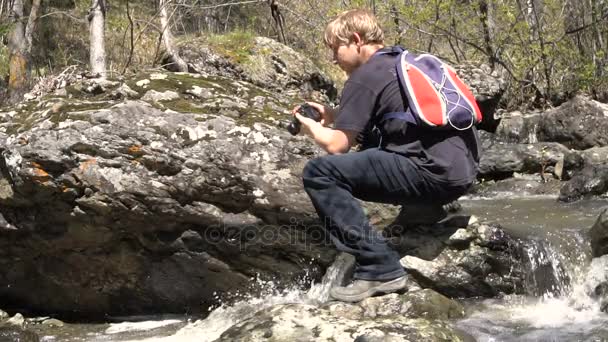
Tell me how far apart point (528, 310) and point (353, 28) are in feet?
7.29

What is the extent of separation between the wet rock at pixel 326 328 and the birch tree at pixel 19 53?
9.15m

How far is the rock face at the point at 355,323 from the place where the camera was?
3.27 meters

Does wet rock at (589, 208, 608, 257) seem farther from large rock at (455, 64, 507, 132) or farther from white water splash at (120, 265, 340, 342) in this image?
large rock at (455, 64, 507, 132)

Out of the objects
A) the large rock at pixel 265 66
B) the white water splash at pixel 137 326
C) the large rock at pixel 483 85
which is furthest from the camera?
the large rock at pixel 265 66

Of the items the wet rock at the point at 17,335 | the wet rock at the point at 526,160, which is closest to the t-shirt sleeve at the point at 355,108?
the wet rock at the point at 17,335

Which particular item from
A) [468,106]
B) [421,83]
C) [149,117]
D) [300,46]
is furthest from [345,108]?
[300,46]

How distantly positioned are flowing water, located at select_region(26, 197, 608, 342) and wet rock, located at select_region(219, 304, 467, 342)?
57 cm

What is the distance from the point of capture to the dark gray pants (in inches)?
139

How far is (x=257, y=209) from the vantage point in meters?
4.64

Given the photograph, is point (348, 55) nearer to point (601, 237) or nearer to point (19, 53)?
point (601, 237)

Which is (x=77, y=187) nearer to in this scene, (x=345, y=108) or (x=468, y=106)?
(x=345, y=108)

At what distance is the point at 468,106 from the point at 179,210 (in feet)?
6.96

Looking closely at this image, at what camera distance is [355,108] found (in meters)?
3.38

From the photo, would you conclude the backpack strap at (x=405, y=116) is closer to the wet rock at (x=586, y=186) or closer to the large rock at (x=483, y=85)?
the wet rock at (x=586, y=186)
